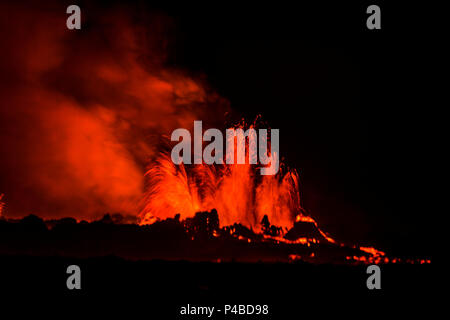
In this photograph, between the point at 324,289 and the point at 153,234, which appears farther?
the point at 153,234

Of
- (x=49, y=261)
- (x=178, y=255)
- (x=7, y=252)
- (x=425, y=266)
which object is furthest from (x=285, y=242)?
(x=7, y=252)

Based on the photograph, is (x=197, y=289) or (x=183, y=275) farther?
(x=183, y=275)

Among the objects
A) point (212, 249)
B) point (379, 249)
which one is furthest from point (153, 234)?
point (379, 249)

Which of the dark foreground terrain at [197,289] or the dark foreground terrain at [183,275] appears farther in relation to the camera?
the dark foreground terrain at [183,275]

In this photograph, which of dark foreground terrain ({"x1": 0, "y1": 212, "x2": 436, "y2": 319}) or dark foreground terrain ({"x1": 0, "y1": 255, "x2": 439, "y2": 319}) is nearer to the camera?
dark foreground terrain ({"x1": 0, "y1": 255, "x2": 439, "y2": 319})

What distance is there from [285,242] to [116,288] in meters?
15.0

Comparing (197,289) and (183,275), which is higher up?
(183,275)

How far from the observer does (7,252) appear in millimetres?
29688
